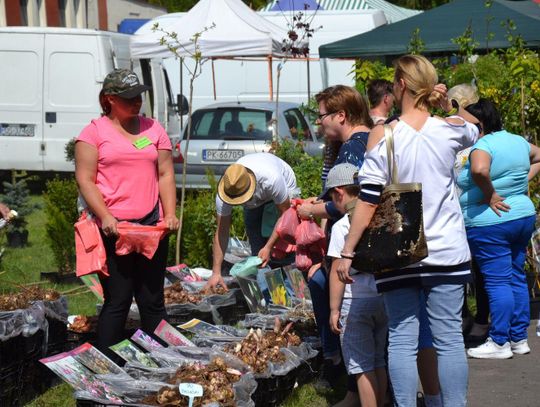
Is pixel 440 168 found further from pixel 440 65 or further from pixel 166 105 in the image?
pixel 166 105

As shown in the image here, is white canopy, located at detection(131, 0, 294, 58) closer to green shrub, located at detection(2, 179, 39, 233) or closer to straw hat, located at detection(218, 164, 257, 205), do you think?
green shrub, located at detection(2, 179, 39, 233)

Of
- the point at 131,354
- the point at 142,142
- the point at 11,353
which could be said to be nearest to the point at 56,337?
the point at 11,353

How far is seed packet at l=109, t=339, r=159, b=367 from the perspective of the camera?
548 centimetres

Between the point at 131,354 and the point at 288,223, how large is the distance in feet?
5.14

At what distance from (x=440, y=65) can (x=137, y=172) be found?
538 centimetres

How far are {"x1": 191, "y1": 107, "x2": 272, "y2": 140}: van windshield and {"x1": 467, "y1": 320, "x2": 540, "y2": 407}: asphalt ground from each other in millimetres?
7809

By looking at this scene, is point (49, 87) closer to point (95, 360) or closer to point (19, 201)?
point (19, 201)

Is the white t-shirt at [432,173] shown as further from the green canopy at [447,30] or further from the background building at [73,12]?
the background building at [73,12]

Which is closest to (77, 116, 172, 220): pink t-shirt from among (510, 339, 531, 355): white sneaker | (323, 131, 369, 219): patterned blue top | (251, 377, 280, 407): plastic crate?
(323, 131, 369, 219): patterned blue top

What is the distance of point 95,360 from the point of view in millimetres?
5367

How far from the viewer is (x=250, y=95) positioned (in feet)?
65.7

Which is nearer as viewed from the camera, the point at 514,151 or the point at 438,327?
the point at 438,327

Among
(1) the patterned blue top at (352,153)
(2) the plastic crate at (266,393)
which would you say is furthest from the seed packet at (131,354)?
(1) the patterned blue top at (352,153)

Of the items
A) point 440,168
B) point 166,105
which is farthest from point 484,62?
point 166,105
